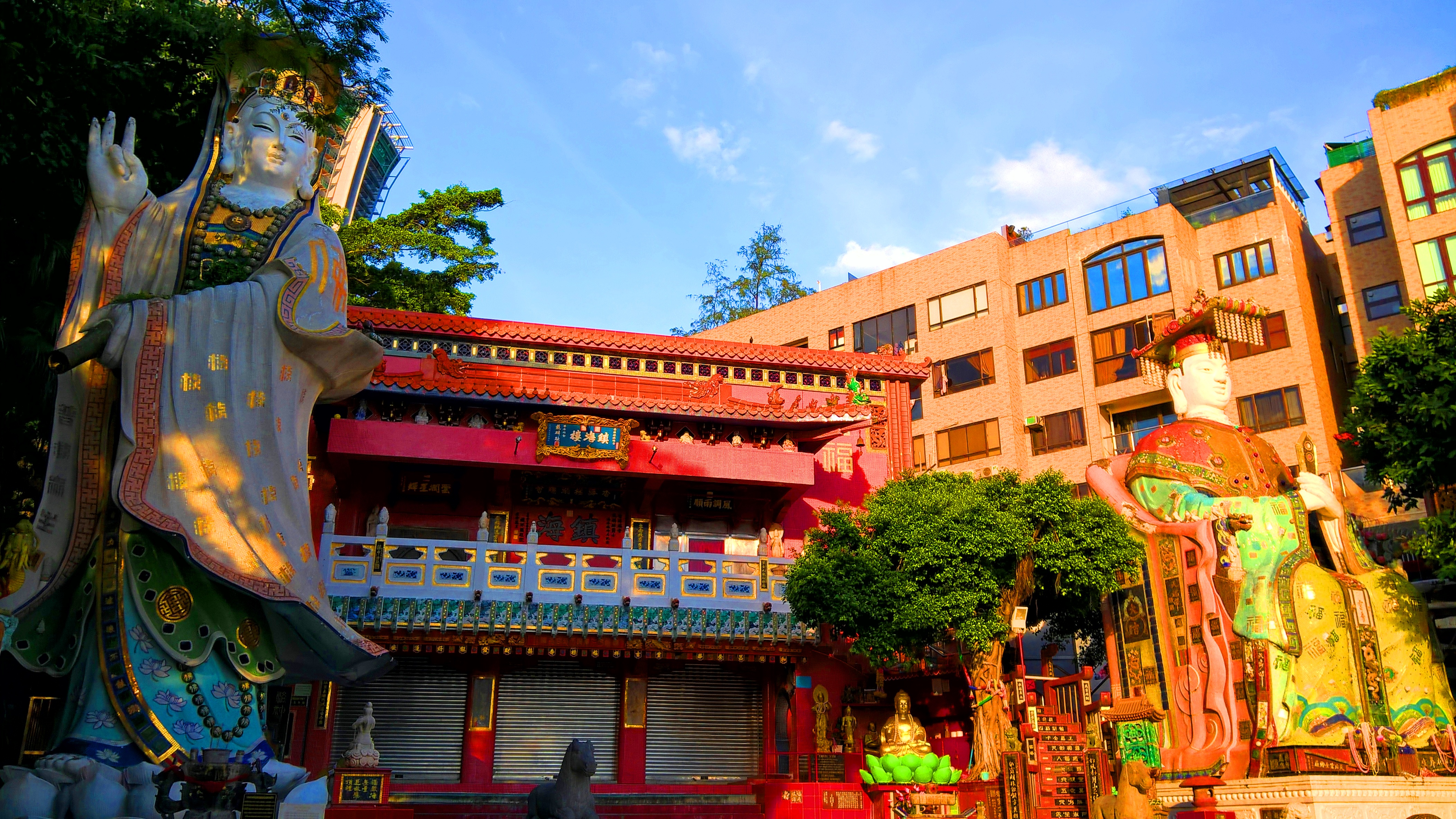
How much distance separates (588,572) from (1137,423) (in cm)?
1776

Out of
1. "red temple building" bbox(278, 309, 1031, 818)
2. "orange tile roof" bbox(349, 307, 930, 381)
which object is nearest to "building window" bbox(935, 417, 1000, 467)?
"orange tile roof" bbox(349, 307, 930, 381)

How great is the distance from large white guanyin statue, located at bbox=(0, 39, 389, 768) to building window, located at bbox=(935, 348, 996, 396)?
852 inches

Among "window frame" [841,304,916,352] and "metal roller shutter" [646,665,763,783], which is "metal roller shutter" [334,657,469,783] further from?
"window frame" [841,304,916,352]

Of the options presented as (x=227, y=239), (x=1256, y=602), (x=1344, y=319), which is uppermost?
(x=1344, y=319)

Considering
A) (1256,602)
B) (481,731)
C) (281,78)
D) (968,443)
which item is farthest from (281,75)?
(968,443)

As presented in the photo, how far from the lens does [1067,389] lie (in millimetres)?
30297

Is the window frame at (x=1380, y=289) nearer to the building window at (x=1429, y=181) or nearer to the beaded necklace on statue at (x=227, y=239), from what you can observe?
the building window at (x=1429, y=181)

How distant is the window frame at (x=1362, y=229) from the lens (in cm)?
2736

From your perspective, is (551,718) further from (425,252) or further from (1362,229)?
(1362,229)

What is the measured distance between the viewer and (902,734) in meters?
16.3

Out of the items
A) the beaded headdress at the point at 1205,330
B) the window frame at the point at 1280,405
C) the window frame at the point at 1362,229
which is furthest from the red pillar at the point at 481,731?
the window frame at the point at 1362,229

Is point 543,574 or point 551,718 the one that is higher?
point 543,574

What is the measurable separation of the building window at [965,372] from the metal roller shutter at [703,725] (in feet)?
48.6

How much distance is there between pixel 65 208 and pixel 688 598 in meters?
10.2
